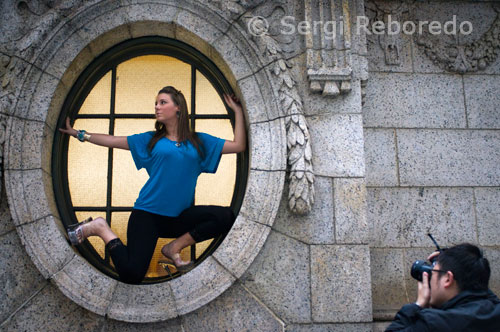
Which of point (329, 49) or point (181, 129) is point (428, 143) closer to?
point (329, 49)

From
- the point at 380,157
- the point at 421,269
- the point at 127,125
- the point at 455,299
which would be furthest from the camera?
the point at 380,157

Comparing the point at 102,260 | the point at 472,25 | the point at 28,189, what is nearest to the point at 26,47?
the point at 28,189

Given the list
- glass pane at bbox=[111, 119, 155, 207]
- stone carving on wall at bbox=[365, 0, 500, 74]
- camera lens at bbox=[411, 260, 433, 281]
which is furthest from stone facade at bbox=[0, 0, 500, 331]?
camera lens at bbox=[411, 260, 433, 281]

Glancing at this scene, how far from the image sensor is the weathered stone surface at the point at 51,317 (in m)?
4.70

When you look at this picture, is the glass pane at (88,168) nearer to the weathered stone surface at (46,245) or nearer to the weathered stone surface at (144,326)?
the weathered stone surface at (46,245)

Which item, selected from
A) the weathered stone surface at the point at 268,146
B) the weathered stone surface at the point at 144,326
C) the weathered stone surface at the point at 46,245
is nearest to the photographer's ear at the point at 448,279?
the weathered stone surface at the point at 268,146

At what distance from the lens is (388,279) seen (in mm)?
5836

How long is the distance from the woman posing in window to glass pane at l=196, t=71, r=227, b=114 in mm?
496

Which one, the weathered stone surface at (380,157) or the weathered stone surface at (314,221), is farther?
the weathered stone surface at (380,157)

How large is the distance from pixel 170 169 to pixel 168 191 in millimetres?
229


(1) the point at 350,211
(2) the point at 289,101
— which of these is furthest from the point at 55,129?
(1) the point at 350,211

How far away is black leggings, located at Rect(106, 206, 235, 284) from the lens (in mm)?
4746

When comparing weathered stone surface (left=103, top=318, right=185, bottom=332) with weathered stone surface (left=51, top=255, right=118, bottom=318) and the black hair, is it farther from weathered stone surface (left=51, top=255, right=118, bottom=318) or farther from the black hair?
the black hair

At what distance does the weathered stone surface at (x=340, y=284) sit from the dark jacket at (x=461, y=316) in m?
1.59
